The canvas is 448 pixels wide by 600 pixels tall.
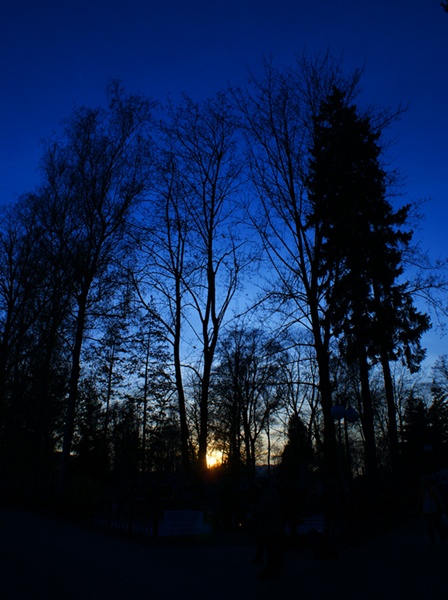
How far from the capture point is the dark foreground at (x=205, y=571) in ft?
21.9

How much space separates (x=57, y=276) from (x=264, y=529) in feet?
66.4

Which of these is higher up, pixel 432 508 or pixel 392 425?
pixel 392 425

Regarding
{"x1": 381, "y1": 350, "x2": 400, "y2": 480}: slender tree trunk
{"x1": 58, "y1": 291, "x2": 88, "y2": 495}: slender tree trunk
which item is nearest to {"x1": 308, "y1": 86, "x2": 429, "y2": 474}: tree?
{"x1": 381, "y1": 350, "x2": 400, "y2": 480}: slender tree trunk

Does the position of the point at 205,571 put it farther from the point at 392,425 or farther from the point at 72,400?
the point at 392,425

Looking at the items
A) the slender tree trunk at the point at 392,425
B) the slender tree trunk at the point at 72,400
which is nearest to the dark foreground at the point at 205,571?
the slender tree trunk at the point at 72,400

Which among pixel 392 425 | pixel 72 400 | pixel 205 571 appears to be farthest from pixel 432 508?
pixel 72 400

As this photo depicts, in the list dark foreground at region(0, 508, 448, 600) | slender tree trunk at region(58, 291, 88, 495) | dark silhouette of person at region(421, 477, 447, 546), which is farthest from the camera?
slender tree trunk at region(58, 291, 88, 495)

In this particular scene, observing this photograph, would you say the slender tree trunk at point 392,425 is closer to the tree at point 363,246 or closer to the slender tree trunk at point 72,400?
the tree at point 363,246

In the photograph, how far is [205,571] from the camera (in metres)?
8.72

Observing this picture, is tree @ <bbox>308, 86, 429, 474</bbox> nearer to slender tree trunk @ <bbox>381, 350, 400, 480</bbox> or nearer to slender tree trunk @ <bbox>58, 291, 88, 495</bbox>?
slender tree trunk @ <bbox>381, 350, 400, 480</bbox>

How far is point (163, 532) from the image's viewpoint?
41.3 feet

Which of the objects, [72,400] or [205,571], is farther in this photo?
[72,400]

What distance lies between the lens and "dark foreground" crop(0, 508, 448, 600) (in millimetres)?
6684

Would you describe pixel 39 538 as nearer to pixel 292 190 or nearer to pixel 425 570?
pixel 425 570
